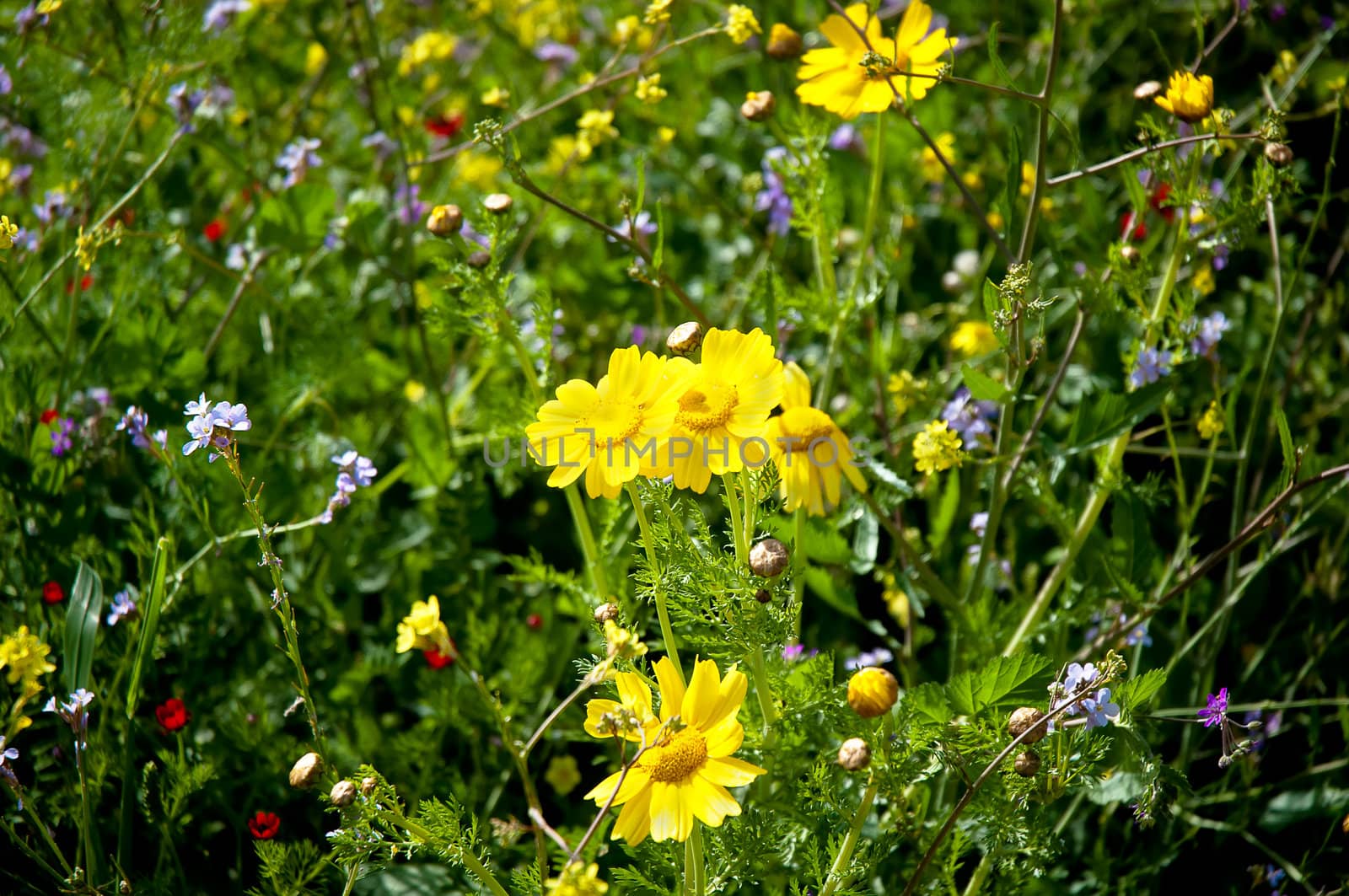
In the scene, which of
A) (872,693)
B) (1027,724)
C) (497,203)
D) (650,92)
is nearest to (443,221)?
(497,203)

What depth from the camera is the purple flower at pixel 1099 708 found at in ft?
3.41

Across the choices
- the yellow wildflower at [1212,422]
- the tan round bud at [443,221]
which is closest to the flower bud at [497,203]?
the tan round bud at [443,221]

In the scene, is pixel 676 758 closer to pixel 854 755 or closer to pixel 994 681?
pixel 854 755

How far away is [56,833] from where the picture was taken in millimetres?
1441

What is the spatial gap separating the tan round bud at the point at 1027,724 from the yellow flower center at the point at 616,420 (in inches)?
18.4

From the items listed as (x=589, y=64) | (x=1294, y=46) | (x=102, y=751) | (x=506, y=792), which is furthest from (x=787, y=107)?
(x=102, y=751)

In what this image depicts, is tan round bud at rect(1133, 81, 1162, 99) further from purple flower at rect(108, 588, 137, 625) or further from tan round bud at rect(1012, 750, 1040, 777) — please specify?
purple flower at rect(108, 588, 137, 625)

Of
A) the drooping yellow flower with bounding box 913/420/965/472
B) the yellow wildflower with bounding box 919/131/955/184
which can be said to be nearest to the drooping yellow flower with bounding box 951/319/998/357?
the yellow wildflower with bounding box 919/131/955/184

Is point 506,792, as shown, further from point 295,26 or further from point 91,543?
point 295,26

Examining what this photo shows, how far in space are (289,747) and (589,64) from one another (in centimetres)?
172

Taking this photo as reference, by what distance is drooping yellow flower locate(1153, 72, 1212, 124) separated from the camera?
123cm

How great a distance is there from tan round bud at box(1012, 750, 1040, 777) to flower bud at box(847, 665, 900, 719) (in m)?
0.17

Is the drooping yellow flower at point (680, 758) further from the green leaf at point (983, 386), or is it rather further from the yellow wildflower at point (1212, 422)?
the yellow wildflower at point (1212, 422)

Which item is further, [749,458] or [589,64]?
[589,64]
